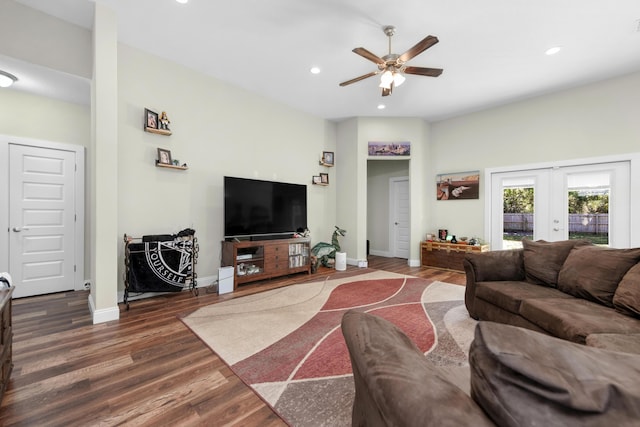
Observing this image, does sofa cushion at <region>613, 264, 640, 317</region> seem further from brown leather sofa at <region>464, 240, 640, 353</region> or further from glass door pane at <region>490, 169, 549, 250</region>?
glass door pane at <region>490, 169, 549, 250</region>

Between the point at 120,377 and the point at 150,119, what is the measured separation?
288 centimetres

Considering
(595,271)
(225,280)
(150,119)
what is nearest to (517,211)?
(595,271)

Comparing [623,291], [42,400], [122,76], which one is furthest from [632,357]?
[122,76]

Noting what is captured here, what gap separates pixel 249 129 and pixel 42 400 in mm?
Result: 3841

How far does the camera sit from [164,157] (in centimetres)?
346

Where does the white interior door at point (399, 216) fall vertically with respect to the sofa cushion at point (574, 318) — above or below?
above

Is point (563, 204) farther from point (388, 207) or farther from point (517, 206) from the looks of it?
point (388, 207)

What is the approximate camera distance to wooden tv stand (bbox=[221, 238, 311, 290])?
388cm

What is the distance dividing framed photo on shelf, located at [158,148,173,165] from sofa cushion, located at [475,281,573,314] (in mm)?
3926

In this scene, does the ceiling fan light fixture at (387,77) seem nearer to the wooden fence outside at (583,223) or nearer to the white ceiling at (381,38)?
the white ceiling at (381,38)

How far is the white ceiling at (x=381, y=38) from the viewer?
2.61 meters

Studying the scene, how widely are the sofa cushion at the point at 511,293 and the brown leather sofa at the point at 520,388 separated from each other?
2.00 m

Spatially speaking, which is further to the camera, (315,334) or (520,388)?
(315,334)

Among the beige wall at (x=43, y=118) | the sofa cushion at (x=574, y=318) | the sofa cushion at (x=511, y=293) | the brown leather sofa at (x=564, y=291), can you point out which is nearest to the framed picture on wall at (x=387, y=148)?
the brown leather sofa at (x=564, y=291)
